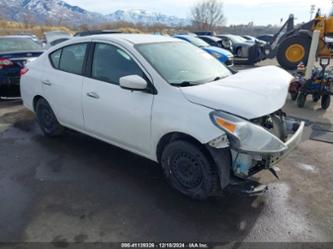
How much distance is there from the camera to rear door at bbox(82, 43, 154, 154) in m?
3.18

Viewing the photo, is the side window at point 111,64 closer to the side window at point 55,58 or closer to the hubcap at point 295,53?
the side window at point 55,58

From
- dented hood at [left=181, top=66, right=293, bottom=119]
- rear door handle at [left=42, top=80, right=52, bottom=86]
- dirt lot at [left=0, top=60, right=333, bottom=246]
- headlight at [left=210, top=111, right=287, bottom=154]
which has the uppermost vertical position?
dented hood at [left=181, top=66, right=293, bottom=119]

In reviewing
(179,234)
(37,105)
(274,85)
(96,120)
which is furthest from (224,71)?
(37,105)

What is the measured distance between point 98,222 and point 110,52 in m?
2.05

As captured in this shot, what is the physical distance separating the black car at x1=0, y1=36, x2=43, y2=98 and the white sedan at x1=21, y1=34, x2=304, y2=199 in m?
2.99

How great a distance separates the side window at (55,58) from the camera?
4328mm

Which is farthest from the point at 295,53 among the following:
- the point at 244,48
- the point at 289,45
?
the point at 244,48

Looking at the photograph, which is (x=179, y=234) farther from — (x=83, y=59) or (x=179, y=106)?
(x=83, y=59)

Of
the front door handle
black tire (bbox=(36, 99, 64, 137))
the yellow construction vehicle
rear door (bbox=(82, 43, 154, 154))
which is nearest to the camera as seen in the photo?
rear door (bbox=(82, 43, 154, 154))

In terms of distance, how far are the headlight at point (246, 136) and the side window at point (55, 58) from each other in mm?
2862

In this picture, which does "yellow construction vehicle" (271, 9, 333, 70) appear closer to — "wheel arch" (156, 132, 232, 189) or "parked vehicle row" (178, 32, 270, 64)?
"parked vehicle row" (178, 32, 270, 64)

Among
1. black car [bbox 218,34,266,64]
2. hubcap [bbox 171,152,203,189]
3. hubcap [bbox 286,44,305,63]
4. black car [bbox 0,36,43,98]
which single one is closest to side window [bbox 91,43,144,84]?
hubcap [bbox 171,152,203,189]

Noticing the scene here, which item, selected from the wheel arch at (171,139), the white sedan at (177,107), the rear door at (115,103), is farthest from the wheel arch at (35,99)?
the wheel arch at (171,139)

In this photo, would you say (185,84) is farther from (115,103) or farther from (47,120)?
(47,120)
